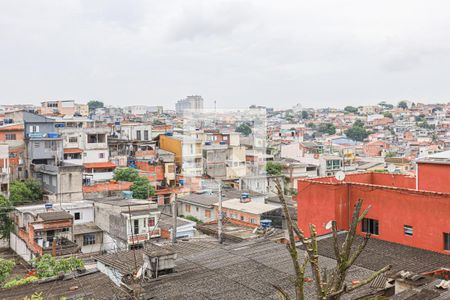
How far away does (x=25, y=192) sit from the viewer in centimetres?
3222

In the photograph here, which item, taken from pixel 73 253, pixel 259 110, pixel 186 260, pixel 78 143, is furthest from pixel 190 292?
pixel 78 143

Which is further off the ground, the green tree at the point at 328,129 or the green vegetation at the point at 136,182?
the green tree at the point at 328,129

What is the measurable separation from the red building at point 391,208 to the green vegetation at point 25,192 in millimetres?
21458

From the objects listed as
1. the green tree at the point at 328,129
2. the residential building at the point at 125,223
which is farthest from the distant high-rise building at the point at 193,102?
the green tree at the point at 328,129

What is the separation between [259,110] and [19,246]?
1908 cm

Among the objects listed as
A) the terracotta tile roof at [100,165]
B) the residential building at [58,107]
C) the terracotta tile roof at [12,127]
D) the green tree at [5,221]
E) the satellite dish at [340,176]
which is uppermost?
the residential building at [58,107]

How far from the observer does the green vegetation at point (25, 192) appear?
31.4 metres

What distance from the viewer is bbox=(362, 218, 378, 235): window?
46.8 ft

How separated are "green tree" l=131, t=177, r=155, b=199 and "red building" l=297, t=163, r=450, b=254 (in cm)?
2030

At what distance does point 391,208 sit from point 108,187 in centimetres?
2354

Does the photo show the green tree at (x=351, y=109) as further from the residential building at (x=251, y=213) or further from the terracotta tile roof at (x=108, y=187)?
the residential building at (x=251, y=213)

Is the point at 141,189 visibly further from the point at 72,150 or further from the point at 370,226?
the point at 370,226

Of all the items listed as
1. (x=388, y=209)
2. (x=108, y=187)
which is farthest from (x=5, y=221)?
(x=388, y=209)

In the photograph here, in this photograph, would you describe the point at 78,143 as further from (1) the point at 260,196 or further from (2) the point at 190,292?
(2) the point at 190,292
